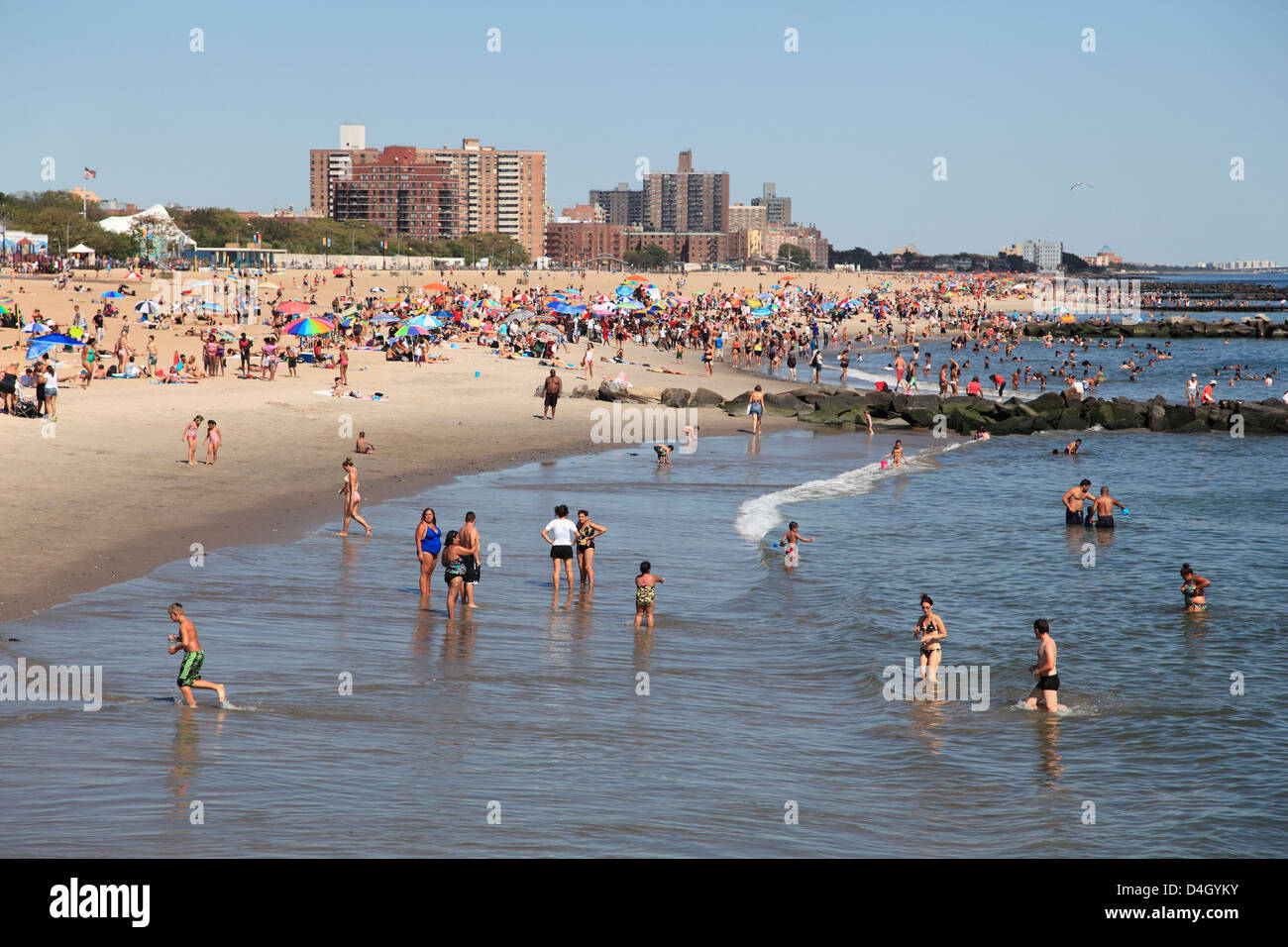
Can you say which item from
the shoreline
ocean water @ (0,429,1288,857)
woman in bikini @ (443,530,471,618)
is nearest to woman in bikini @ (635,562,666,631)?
ocean water @ (0,429,1288,857)

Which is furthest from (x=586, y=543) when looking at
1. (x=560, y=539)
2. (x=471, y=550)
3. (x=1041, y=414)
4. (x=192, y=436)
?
(x=1041, y=414)

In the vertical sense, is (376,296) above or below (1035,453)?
above

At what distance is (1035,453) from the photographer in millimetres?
33938

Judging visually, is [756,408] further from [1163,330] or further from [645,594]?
[1163,330]

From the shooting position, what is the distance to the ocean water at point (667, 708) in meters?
8.63

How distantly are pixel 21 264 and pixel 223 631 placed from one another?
7666 centimetres

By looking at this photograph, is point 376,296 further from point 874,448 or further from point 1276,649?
point 1276,649

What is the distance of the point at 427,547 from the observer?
15.1 metres

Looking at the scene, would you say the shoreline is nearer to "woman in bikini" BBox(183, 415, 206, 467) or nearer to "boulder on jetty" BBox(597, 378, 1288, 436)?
"woman in bikini" BBox(183, 415, 206, 467)

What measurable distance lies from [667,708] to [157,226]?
107907 mm
